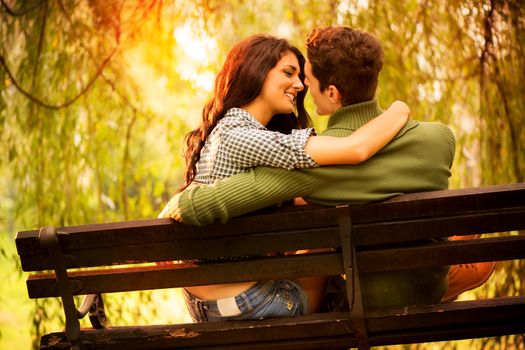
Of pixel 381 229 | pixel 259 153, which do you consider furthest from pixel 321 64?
pixel 381 229

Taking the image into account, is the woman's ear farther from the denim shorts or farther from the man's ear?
the denim shorts

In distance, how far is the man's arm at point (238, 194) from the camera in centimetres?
269

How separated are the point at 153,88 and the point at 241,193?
2.58m

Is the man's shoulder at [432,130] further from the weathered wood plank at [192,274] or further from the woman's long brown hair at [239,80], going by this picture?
the woman's long brown hair at [239,80]

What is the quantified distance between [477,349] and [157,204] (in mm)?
2143

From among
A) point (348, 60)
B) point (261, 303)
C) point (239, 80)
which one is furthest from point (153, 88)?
point (261, 303)

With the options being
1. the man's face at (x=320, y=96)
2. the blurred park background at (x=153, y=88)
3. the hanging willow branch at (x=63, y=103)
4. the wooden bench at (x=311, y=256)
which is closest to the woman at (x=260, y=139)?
the wooden bench at (x=311, y=256)

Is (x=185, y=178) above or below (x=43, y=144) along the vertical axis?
below

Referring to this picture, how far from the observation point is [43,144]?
4.90 m

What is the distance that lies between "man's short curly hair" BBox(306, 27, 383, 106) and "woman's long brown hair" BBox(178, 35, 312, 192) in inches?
13.4

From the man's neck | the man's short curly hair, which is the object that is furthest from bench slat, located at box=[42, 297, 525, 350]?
the man's short curly hair

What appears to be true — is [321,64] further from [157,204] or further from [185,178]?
[157,204]

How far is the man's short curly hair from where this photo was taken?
115 inches

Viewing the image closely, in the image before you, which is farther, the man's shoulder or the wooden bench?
the man's shoulder
